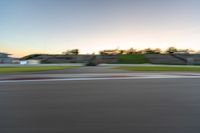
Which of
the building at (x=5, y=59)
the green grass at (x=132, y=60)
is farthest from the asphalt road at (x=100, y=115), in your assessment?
the building at (x=5, y=59)

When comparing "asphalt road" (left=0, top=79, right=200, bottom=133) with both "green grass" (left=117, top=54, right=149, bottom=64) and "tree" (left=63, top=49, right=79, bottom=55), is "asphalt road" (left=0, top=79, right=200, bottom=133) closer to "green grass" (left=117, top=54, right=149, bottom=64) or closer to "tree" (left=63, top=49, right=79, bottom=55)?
"green grass" (left=117, top=54, right=149, bottom=64)

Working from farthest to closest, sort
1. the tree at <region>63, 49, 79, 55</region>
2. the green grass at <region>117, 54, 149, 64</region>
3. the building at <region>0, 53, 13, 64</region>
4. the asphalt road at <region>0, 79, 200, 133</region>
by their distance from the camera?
the tree at <region>63, 49, 79, 55</region> → the building at <region>0, 53, 13, 64</region> → the green grass at <region>117, 54, 149, 64</region> → the asphalt road at <region>0, 79, 200, 133</region>

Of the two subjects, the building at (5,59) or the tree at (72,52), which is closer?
the building at (5,59)

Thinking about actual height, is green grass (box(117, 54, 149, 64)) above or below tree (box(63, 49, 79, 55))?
below

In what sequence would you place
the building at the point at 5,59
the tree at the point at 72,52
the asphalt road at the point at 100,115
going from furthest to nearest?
the tree at the point at 72,52 < the building at the point at 5,59 < the asphalt road at the point at 100,115

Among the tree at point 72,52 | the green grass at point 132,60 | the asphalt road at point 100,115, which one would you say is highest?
the tree at point 72,52

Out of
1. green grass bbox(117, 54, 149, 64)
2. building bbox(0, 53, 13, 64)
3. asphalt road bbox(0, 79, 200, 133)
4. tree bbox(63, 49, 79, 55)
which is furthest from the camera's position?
tree bbox(63, 49, 79, 55)

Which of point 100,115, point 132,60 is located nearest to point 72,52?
point 132,60

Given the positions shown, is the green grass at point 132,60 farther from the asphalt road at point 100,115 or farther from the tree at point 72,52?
the asphalt road at point 100,115

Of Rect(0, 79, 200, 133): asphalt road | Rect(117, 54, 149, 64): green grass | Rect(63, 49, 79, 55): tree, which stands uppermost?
Rect(63, 49, 79, 55): tree

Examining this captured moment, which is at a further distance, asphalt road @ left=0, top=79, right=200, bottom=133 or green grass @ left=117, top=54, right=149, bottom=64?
green grass @ left=117, top=54, right=149, bottom=64

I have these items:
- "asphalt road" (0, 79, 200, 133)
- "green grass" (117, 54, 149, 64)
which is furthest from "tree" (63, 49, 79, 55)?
"asphalt road" (0, 79, 200, 133)

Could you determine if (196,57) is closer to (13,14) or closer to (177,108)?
(13,14)

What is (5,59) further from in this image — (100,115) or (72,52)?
(100,115)
